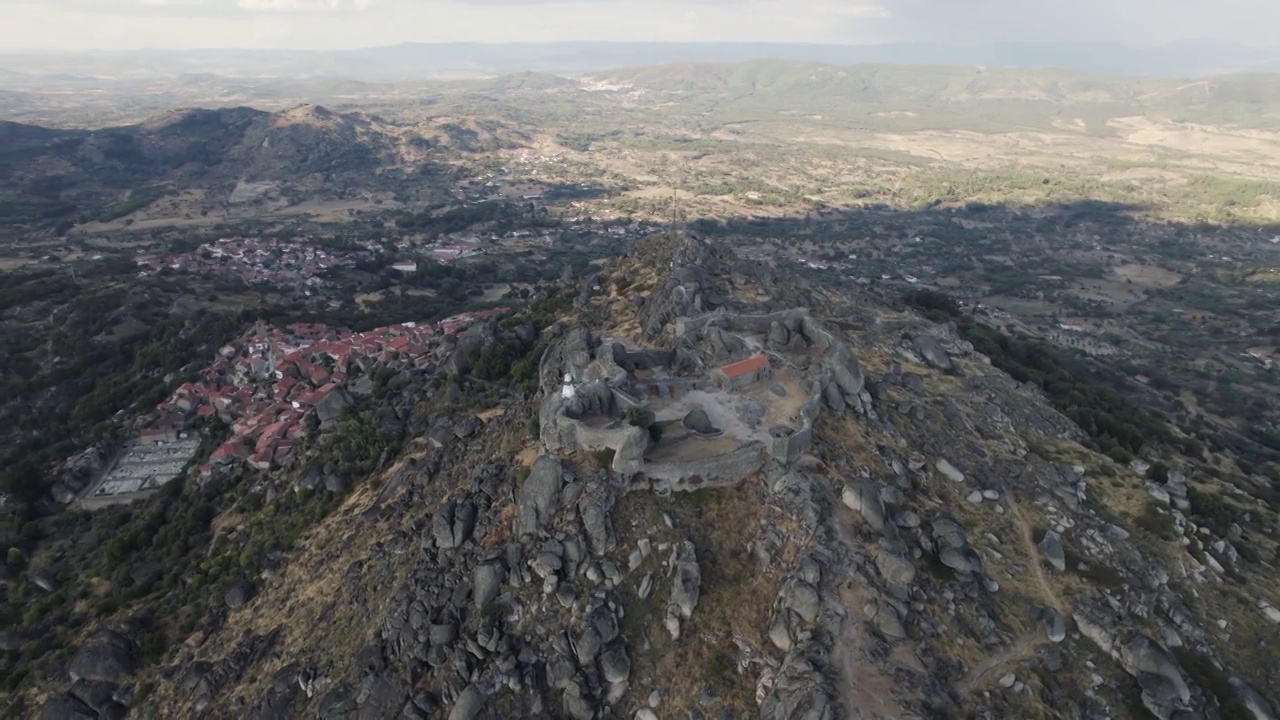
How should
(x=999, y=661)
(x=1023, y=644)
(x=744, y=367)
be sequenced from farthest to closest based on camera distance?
1. (x=744, y=367)
2. (x=1023, y=644)
3. (x=999, y=661)

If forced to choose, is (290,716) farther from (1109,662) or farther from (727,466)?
(1109,662)

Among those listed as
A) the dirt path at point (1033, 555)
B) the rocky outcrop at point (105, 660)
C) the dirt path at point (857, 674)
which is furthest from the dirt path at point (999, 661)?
the rocky outcrop at point (105, 660)

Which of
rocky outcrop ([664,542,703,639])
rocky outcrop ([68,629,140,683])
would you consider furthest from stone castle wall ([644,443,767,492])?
rocky outcrop ([68,629,140,683])

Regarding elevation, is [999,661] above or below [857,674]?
below

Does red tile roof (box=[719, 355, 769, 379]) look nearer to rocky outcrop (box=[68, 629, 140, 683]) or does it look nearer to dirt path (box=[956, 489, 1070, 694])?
dirt path (box=[956, 489, 1070, 694])

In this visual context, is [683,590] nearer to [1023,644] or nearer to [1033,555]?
[1023,644]

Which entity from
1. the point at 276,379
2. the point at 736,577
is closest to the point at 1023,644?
the point at 736,577
